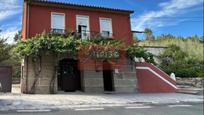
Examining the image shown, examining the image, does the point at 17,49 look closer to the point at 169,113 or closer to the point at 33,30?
the point at 33,30

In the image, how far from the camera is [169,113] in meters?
11.0

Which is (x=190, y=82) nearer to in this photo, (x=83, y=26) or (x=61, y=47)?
(x=83, y=26)

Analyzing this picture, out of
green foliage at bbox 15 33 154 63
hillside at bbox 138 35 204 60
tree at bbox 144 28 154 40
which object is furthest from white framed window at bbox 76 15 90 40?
tree at bbox 144 28 154 40

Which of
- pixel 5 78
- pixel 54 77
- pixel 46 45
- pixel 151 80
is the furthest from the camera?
pixel 151 80

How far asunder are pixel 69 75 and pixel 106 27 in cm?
457

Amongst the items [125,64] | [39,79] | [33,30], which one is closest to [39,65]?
[39,79]

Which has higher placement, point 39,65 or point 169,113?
point 39,65

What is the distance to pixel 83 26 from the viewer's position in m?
19.8

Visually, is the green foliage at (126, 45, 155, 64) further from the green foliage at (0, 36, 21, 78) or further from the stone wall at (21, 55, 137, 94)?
the green foliage at (0, 36, 21, 78)

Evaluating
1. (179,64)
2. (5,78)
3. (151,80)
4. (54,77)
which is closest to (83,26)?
(54,77)

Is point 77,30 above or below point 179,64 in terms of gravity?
above

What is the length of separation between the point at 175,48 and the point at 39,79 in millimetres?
19004

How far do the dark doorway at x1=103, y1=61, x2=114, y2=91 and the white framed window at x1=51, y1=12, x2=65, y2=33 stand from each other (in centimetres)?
397

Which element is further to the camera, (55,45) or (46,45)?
(55,45)
